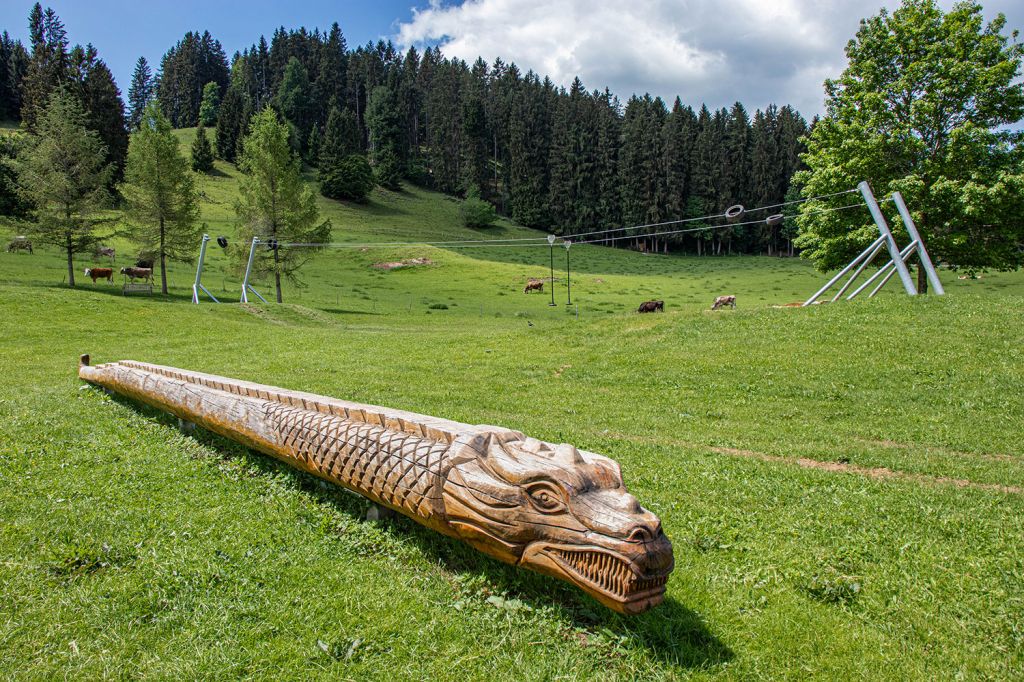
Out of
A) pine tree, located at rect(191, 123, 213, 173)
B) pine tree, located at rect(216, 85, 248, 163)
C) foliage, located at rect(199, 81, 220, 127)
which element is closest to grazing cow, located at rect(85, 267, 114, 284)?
pine tree, located at rect(191, 123, 213, 173)

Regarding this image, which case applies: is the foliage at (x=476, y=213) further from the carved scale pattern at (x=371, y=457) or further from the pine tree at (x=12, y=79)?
the carved scale pattern at (x=371, y=457)

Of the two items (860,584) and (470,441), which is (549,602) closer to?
(470,441)

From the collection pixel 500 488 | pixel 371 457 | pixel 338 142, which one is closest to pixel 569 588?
pixel 500 488

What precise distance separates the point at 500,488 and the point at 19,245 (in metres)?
58.8

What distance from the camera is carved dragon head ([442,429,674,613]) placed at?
11.2ft

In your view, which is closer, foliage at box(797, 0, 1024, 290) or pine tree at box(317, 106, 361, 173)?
foliage at box(797, 0, 1024, 290)

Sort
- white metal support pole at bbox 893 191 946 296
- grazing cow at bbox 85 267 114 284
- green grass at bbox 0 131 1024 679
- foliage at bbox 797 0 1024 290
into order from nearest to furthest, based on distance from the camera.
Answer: green grass at bbox 0 131 1024 679
white metal support pole at bbox 893 191 946 296
foliage at bbox 797 0 1024 290
grazing cow at bbox 85 267 114 284

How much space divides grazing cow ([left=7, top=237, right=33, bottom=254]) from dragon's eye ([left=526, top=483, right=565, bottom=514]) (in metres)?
57.8

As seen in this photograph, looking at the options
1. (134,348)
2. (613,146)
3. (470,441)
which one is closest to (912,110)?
(470,441)

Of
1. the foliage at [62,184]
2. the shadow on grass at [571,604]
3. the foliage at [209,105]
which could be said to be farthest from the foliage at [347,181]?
the shadow on grass at [571,604]

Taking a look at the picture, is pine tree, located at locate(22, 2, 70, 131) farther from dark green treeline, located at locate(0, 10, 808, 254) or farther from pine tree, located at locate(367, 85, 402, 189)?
pine tree, located at locate(367, 85, 402, 189)

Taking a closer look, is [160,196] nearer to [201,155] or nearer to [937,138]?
[937,138]

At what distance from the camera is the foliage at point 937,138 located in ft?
74.4

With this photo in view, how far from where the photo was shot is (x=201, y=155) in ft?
308
